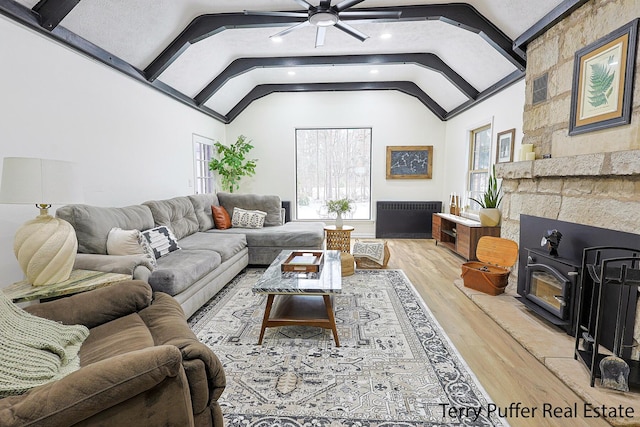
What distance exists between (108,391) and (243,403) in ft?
3.22

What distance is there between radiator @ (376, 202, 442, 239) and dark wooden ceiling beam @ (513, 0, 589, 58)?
11.2 ft

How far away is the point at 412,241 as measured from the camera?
20.6 ft

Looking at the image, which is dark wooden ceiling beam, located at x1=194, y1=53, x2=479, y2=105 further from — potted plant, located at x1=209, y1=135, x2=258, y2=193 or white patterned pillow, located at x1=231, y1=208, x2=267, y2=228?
white patterned pillow, located at x1=231, y1=208, x2=267, y2=228

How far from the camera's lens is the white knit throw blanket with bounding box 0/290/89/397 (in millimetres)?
1014

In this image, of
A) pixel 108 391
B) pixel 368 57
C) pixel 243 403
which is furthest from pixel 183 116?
pixel 108 391

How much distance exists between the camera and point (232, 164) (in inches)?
242

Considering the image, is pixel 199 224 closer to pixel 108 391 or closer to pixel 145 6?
pixel 145 6

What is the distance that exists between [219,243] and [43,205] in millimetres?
1747

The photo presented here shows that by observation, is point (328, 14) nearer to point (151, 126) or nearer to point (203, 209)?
point (151, 126)

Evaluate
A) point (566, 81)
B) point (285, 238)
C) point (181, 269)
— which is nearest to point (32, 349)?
point (181, 269)

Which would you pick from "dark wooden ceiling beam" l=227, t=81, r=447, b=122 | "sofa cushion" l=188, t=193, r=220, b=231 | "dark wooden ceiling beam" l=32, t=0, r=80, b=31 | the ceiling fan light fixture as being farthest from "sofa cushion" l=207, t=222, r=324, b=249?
"dark wooden ceiling beam" l=227, t=81, r=447, b=122

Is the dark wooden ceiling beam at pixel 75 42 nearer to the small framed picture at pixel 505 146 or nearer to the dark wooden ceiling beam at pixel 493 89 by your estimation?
the dark wooden ceiling beam at pixel 493 89

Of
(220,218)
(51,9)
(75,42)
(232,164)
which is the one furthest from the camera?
(232,164)

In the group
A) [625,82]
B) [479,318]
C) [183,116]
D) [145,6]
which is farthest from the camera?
[183,116]
